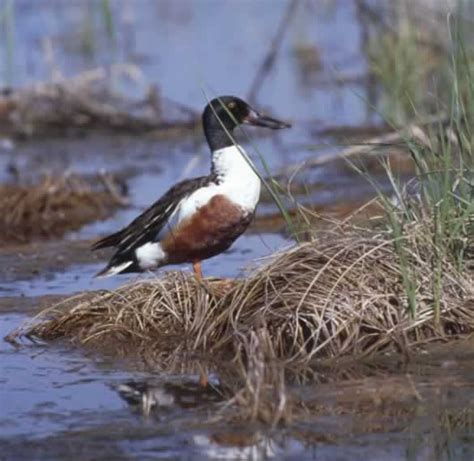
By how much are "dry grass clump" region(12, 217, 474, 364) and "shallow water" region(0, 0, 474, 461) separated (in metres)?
0.18

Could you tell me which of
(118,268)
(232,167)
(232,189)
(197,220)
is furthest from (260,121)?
(118,268)

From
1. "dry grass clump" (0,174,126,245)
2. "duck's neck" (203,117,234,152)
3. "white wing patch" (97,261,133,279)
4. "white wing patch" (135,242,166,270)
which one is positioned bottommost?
"dry grass clump" (0,174,126,245)

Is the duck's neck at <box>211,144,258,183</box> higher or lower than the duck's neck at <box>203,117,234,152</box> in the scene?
lower

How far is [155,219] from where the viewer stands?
269 inches

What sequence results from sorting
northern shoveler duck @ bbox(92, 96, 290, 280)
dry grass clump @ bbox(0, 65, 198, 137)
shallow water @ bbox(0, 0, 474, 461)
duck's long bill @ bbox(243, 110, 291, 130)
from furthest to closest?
dry grass clump @ bbox(0, 65, 198, 137)
duck's long bill @ bbox(243, 110, 291, 130)
northern shoveler duck @ bbox(92, 96, 290, 280)
shallow water @ bbox(0, 0, 474, 461)

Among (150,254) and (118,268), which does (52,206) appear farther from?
(150,254)

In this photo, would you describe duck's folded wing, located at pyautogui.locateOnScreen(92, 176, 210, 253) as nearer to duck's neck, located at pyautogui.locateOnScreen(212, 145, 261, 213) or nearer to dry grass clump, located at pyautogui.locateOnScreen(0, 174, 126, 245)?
duck's neck, located at pyautogui.locateOnScreen(212, 145, 261, 213)

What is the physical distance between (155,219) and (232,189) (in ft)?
1.33

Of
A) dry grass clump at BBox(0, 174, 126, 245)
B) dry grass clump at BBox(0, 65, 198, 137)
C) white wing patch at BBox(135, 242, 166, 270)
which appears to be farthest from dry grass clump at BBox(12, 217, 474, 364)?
dry grass clump at BBox(0, 65, 198, 137)

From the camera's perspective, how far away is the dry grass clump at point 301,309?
579 cm

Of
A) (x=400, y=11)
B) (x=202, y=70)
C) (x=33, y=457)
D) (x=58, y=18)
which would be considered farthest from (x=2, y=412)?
(x=58, y=18)

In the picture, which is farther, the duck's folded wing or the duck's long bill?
the duck's long bill

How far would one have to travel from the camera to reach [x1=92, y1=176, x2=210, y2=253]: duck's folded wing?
6762 mm

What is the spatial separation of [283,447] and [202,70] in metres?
10.5
